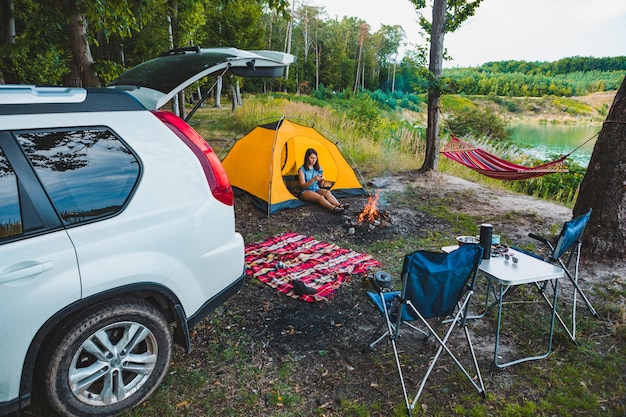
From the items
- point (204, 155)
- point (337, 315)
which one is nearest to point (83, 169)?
point (204, 155)

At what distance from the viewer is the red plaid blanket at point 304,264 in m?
4.18

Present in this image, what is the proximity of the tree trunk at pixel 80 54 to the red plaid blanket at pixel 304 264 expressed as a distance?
3.42m

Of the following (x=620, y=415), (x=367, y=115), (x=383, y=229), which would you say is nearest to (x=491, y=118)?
(x=367, y=115)

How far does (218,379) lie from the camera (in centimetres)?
273

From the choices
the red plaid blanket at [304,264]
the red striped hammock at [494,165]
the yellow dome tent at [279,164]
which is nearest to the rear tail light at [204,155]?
the red plaid blanket at [304,264]

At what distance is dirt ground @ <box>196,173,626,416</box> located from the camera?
275 cm

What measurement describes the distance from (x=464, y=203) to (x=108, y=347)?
6368 mm

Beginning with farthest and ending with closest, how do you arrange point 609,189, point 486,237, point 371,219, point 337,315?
point 371,219 → point 609,189 → point 337,315 → point 486,237

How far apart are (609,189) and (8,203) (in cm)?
517

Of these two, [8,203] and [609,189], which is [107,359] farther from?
[609,189]

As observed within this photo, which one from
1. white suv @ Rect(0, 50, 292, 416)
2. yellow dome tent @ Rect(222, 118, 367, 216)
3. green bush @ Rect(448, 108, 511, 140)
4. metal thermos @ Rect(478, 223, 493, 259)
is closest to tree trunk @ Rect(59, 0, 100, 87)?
yellow dome tent @ Rect(222, 118, 367, 216)

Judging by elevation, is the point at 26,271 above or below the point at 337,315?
above

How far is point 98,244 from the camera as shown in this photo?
1.98m

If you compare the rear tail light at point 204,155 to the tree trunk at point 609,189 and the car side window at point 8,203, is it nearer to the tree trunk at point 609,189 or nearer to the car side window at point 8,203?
the car side window at point 8,203
